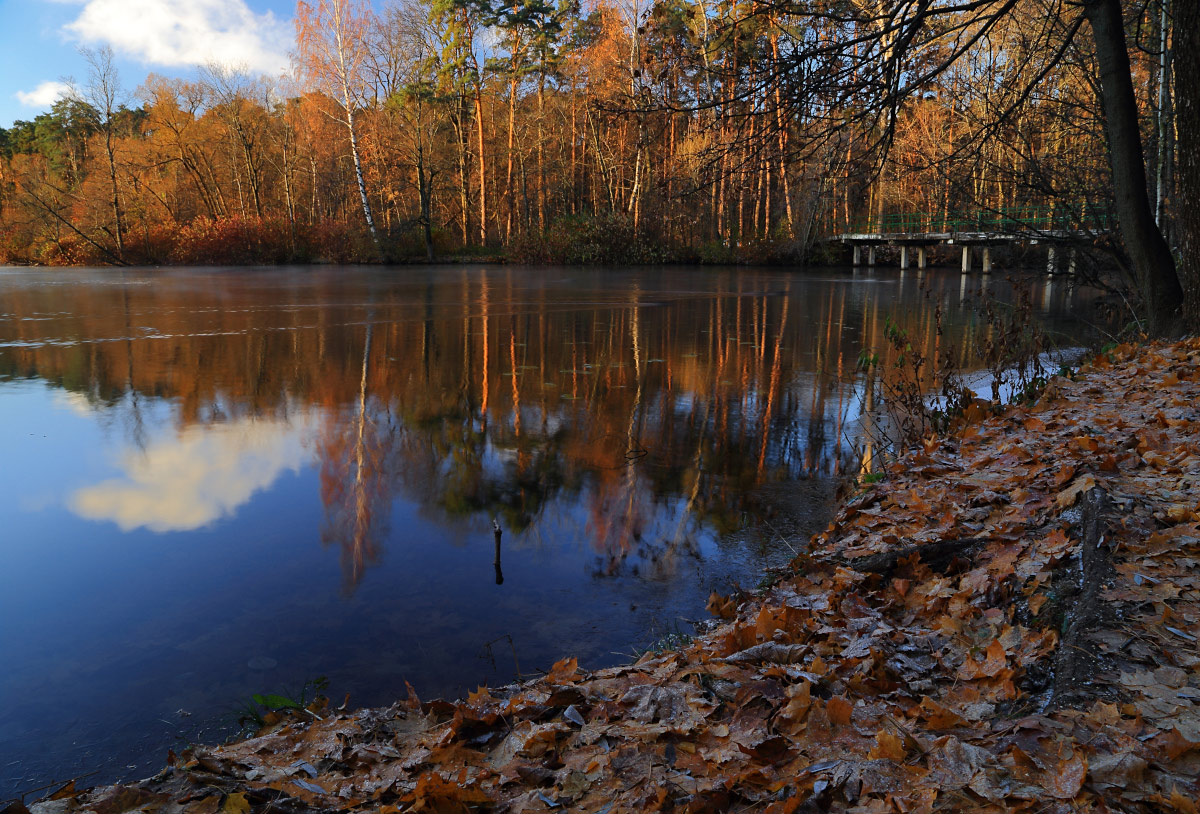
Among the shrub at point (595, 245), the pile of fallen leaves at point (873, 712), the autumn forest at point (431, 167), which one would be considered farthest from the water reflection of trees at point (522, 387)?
the shrub at point (595, 245)

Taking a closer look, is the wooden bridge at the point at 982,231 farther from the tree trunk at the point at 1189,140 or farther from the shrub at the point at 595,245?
the shrub at the point at 595,245

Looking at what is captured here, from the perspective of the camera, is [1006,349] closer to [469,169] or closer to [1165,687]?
[1165,687]

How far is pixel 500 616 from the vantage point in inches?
173

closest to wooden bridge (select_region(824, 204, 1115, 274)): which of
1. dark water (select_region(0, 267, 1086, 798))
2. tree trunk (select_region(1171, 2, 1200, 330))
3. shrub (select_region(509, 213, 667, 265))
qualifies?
tree trunk (select_region(1171, 2, 1200, 330))

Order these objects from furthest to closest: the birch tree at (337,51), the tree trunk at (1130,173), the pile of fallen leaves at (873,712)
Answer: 1. the birch tree at (337,51)
2. the tree trunk at (1130,173)
3. the pile of fallen leaves at (873,712)

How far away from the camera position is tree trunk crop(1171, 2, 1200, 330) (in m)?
7.64

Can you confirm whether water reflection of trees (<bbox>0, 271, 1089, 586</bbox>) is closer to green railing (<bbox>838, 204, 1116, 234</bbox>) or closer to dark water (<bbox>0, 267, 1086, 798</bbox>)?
dark water (<bbox>0, 267, 1086, 798</bbox>)

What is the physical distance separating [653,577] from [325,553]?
2178mm

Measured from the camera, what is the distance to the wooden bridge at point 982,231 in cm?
1166

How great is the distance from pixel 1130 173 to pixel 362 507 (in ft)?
29.6

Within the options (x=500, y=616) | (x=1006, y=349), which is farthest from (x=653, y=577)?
(x=1006, y=349)

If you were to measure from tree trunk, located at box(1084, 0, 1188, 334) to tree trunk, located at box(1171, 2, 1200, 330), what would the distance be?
2.14 ft

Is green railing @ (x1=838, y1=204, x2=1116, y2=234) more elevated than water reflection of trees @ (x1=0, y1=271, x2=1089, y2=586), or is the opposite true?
green railing @ (x1=838, y1=204, x2=1116, y2=234)

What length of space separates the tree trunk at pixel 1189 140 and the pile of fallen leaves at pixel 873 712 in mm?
5471
